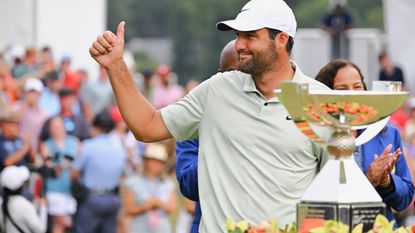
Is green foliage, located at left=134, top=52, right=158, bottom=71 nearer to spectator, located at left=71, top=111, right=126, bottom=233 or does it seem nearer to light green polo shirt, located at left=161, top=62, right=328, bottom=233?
spectator, located at left=71, top=111, right=126, bottom=233

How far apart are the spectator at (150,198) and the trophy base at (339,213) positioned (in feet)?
33.8

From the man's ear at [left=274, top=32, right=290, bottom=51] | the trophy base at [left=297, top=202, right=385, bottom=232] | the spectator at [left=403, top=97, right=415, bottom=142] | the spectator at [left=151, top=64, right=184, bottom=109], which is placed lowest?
the spectator at [left=151, top=64, right=184, bottom=109]

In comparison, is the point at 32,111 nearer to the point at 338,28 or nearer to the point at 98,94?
the point at 98,94

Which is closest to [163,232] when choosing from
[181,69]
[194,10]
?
[181,69]

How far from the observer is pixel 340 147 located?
5891mm

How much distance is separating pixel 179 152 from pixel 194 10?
229 feet

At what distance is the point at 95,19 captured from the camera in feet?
92.4

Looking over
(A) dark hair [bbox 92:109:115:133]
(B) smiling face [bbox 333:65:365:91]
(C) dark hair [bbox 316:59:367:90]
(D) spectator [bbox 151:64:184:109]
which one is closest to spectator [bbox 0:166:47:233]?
(A) dark hair [bbox 92:109:115:133]

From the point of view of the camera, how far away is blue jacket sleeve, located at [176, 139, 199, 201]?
819 centimetres

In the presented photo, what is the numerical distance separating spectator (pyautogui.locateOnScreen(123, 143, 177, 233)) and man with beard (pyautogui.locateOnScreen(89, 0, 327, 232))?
9081 millimetres

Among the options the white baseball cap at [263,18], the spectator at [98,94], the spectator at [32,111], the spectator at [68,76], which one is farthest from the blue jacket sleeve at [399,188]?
the spectator at [98,94]

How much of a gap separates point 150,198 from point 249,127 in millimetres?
9376

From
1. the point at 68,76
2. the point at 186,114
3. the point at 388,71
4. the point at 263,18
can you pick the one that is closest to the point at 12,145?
the point at 68,76

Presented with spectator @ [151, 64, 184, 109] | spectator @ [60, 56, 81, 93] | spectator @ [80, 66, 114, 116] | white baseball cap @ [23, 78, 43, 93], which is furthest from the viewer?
spectator @ [151, 64, 184, 109]
